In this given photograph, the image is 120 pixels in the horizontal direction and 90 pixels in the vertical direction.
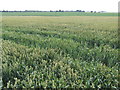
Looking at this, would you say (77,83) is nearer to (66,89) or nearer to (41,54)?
(66,89)

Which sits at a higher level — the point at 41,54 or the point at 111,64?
the point at 41,54

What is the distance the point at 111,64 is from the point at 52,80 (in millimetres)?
2844

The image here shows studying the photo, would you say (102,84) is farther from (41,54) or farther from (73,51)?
(73,51)

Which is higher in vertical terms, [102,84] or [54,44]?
[54,44]

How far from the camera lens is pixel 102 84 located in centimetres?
376

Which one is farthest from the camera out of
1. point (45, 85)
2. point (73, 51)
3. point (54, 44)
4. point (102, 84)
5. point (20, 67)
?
point (54, 44)

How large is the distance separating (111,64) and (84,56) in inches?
45.6

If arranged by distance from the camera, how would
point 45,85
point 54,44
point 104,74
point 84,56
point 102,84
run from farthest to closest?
1. point 54,44
2. point 84,56
3. point 104,74
4. point 102,84
5. point 45,85

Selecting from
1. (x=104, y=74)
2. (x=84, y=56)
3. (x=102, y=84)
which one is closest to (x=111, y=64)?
(x=84, y=56)

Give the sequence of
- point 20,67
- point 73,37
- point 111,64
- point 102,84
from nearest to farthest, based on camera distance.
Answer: point 102,84 < point 20,67 < point 111,64 < point 73,37

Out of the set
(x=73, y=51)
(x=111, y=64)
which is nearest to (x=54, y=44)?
(x=73, y=51)

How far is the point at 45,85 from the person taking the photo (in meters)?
3.51

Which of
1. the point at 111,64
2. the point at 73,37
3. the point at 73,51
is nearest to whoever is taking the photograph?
the point at 111,64

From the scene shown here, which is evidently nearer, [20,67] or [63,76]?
[63,76]
